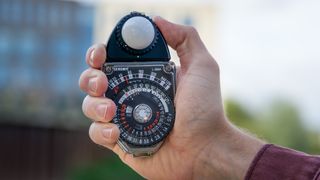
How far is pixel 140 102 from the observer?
1.37m

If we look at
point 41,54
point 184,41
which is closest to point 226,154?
point 184,41

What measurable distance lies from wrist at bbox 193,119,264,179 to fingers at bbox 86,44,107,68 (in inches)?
11.0

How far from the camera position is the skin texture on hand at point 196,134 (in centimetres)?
149

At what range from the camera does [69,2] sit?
17.6 m

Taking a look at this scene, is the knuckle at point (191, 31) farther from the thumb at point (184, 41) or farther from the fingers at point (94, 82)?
the fingers at point (94, 82)

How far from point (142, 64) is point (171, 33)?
0.42 ft

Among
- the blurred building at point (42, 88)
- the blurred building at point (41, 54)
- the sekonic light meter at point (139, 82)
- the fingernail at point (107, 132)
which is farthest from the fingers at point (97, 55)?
the blurred building at point (41, 54)

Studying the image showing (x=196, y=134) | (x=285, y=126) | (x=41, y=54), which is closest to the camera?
(x=196, y=134)

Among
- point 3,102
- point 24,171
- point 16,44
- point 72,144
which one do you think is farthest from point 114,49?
point 16,44

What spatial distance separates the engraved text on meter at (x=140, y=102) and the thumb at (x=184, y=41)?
12 centimetres

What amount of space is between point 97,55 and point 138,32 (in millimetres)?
87

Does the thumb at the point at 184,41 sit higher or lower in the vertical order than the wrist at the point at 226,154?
higher

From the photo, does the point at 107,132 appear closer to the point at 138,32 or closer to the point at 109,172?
the point at 138,32

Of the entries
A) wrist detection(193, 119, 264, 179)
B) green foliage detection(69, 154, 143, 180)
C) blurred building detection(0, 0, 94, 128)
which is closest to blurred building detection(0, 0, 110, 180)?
blurred building detection(0, 0, 94, 128)
